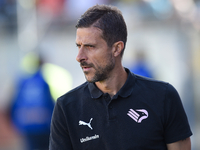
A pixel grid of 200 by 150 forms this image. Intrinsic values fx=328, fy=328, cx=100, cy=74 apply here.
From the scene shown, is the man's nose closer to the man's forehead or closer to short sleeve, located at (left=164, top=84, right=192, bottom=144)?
the man's forehead

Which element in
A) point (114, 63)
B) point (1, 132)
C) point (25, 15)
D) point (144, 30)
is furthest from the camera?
point (144, 30)

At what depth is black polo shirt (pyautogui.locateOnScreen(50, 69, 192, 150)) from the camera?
200 centimetres

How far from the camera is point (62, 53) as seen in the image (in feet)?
25.0

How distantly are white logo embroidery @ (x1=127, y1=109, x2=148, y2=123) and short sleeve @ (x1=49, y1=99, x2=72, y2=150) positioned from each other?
16.7 inches

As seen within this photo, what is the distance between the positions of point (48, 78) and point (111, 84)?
2674mm

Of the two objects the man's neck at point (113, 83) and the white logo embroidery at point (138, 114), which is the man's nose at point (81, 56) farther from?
the white logo embroidery at point (138, 114)

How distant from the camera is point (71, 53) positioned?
7.61m

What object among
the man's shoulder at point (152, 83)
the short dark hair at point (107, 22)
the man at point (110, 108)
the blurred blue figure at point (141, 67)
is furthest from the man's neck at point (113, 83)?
the blurred blue figure at point (141, 67)

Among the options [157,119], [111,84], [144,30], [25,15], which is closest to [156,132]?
[157,119]

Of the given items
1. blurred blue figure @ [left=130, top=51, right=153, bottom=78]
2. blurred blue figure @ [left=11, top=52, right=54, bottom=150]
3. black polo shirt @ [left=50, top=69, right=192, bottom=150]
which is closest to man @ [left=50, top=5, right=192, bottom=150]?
black polo shirt @ [left=50, top=69, right=192, bottom=150]

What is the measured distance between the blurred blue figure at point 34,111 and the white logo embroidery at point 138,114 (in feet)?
8.52

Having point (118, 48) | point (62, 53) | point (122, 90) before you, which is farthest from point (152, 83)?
point (62, 53)

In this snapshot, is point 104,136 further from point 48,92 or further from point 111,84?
point 48,92

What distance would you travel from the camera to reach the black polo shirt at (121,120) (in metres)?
2.00
